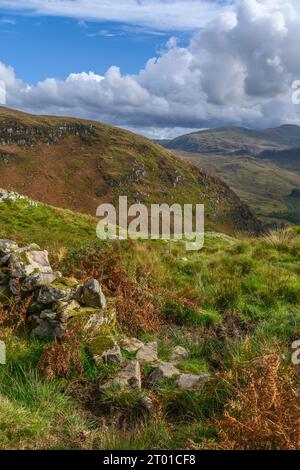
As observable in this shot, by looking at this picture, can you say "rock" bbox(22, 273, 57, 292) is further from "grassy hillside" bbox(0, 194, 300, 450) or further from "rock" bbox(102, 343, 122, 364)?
"rock" bbox(102, 343, 122, 364)

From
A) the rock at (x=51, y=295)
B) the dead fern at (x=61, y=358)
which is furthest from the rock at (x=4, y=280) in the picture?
the dead fern at (x=61, y=358)

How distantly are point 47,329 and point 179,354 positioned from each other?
271 cm

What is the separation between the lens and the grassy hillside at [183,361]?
591cm

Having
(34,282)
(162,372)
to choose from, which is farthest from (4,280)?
(162,372)

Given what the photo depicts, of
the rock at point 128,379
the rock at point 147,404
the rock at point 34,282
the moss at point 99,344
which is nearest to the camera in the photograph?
the rock at point 147,404

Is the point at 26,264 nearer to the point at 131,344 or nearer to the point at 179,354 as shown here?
the point at 131,344

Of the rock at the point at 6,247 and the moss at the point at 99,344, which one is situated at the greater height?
the rock at the point at 6,247

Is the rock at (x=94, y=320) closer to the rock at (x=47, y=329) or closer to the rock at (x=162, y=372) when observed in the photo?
the rock at (x=47, y=329)

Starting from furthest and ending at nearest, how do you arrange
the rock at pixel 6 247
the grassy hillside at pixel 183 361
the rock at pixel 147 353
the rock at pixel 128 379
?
the rock at pixel 6 247, the rock at pixel 147 353, the rock at pixel 128 379, the grassy hillside at pixel 183 361

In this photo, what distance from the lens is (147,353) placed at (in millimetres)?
8766

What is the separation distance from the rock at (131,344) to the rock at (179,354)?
0.70 meters

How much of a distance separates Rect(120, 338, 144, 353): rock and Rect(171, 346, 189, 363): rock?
0.70 m

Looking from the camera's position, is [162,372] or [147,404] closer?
[147,404]
